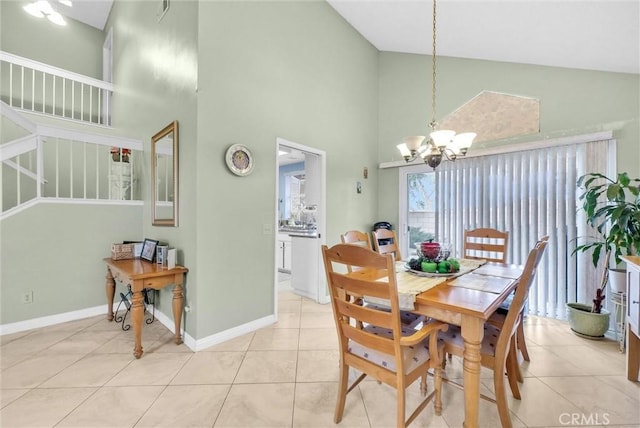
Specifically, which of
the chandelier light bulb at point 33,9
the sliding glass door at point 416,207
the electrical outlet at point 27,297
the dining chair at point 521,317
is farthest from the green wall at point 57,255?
the dining chair at point 521,317

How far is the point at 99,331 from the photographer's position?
289 centimetres

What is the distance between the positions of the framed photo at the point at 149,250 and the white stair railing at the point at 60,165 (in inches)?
37.0

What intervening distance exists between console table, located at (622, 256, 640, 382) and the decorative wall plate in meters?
3.16

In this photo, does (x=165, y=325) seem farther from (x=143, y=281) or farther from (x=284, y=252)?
(x=284, y=252)

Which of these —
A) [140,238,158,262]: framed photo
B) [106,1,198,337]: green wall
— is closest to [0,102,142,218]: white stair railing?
[106,1,198,337]: green wall

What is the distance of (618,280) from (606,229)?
64 centimetres

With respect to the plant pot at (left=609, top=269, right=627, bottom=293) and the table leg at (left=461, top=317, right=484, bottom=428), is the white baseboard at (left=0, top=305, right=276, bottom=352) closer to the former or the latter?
the table leg at (left=461, top=317, right=484, bottom=428)

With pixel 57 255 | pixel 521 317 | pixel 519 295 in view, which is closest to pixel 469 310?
pixel 519 295

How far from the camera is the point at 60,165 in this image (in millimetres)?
4523

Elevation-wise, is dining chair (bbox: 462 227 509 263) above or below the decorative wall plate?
below

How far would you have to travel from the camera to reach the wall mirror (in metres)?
2.76

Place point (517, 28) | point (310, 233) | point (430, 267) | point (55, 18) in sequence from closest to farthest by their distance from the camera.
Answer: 1. point (430, 267)
2. point (517, 28)
3. point (310, 233)
4. point (55, 18)

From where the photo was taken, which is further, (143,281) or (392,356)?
(143,281)

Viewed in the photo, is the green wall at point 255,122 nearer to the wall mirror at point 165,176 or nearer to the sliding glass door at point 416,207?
the wall mirror at point 165,176
